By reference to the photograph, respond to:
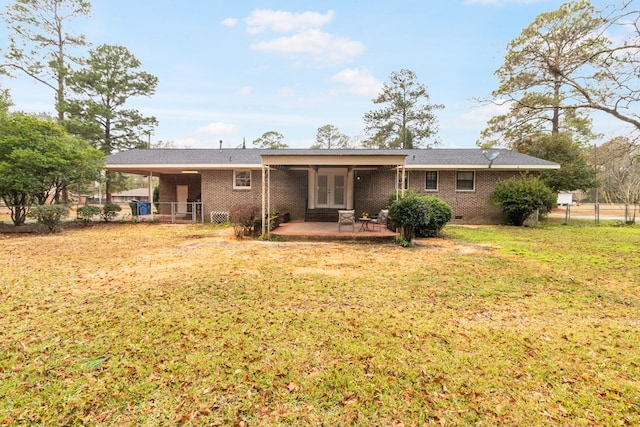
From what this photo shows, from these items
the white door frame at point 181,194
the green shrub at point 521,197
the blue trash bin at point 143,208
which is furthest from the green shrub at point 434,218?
the blue trash bin at point 143,208

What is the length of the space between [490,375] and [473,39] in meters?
14.8

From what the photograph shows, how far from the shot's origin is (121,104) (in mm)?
23156

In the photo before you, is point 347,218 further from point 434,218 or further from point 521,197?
point 521,197

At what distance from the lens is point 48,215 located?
11469 millimetres

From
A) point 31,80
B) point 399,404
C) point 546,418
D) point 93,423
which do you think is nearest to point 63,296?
point 93,423

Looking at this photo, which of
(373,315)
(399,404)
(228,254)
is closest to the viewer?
(399,404)

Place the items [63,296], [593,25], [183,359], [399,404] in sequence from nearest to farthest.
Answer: [399,404], [183,359], [63,296], [593,25]

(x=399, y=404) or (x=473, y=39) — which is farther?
(x=473, y=39)

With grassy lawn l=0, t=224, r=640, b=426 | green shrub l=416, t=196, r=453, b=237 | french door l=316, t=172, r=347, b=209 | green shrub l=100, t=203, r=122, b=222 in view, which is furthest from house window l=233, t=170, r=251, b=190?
grassy lawn l=0, t=224, r=640, b=426

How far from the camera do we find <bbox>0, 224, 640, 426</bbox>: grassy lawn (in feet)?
7.89

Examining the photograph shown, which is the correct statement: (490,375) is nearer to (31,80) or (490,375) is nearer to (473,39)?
(473,39)

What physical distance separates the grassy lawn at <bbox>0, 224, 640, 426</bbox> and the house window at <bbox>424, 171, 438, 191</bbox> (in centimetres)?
947

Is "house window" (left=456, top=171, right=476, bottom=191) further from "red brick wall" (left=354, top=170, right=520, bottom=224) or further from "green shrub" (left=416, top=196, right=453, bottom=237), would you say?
"green shrub" (left=416, top=196, right=453, bottom=237)

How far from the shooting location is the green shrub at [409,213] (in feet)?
31.6
